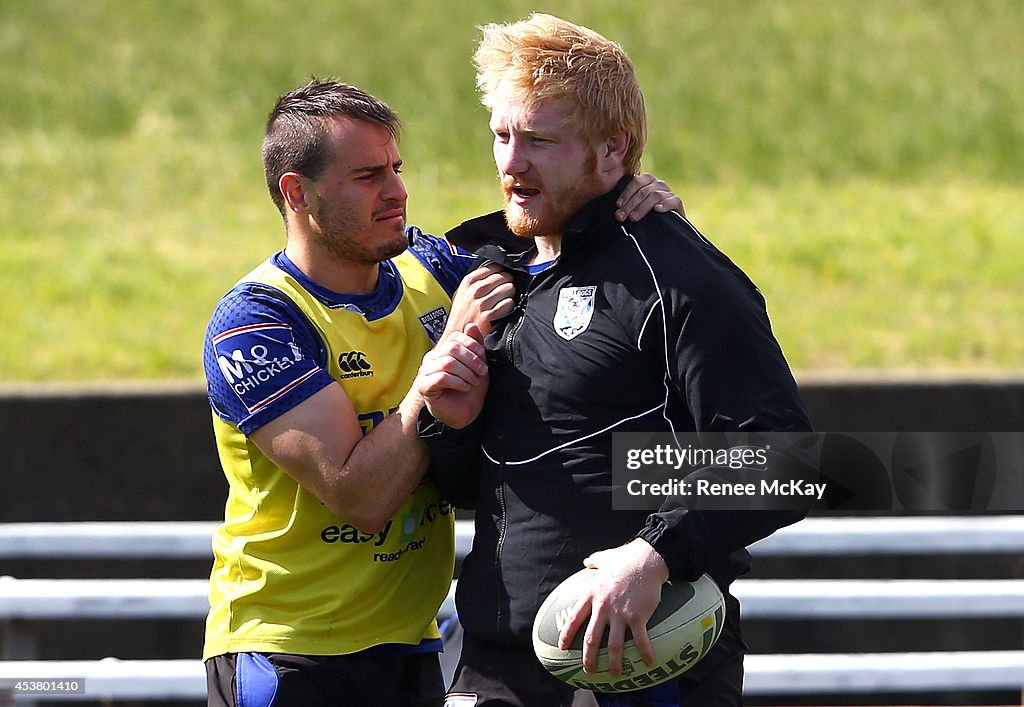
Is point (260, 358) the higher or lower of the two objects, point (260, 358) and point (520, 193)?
the lower

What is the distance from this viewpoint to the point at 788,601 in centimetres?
411

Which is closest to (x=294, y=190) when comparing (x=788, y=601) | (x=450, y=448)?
(x=450, y=448)

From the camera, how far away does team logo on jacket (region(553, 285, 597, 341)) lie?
267 centimetres

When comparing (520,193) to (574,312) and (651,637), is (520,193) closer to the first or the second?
(574,312)

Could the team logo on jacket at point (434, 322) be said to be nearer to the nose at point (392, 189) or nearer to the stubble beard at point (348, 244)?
the stubble beard at point (348, 244)

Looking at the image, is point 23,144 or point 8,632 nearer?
point 8,632

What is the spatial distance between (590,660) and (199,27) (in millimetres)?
13105

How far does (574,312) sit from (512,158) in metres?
0.34

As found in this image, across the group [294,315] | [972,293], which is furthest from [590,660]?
[972,293]

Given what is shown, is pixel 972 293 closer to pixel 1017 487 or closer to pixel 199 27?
pixel 1017 487

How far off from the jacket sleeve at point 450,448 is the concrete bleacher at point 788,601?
1.24 meters

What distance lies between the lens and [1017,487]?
5.32 m

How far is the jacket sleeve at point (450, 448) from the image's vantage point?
282cm

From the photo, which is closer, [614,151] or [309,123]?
[614,151]
